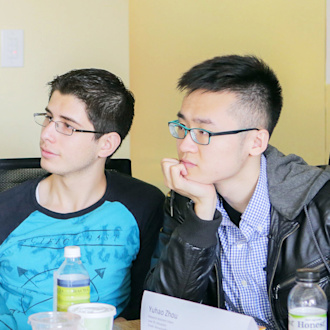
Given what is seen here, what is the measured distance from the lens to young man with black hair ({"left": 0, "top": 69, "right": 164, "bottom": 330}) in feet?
6.08

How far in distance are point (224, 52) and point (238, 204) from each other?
158 centimetres

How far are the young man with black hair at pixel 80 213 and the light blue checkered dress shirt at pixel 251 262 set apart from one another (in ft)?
1.21

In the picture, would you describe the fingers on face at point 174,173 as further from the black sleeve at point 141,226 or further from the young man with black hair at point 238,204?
the black sleeve at point 141,226

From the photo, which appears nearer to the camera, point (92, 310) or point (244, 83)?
point (92, 310)

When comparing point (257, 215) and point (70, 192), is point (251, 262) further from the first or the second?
point (70, 192)

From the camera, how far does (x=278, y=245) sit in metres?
1.59

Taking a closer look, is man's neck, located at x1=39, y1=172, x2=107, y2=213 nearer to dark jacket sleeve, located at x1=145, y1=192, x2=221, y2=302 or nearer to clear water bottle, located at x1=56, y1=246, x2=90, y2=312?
dark jacket sleeve, located at x1=145, y1=192, x2=221, y2=302

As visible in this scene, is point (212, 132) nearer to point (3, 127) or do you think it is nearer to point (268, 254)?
→ point (268, 254)

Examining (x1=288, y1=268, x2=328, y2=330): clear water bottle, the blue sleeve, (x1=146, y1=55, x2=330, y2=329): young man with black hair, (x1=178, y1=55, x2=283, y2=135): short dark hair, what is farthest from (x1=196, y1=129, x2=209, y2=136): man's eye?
the blue sleeve

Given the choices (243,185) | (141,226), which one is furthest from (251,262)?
(141,226)

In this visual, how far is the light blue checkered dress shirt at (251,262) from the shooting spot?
165 cm

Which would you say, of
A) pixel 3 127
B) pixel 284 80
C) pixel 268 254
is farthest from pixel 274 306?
pixel 284 80

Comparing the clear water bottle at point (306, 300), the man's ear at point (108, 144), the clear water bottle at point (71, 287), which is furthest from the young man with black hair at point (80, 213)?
the clear water bottle at point (306, 300)

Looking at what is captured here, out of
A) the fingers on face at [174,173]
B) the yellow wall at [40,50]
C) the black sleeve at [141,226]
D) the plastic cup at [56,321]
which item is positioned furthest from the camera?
the yellow wall at [40,50]
